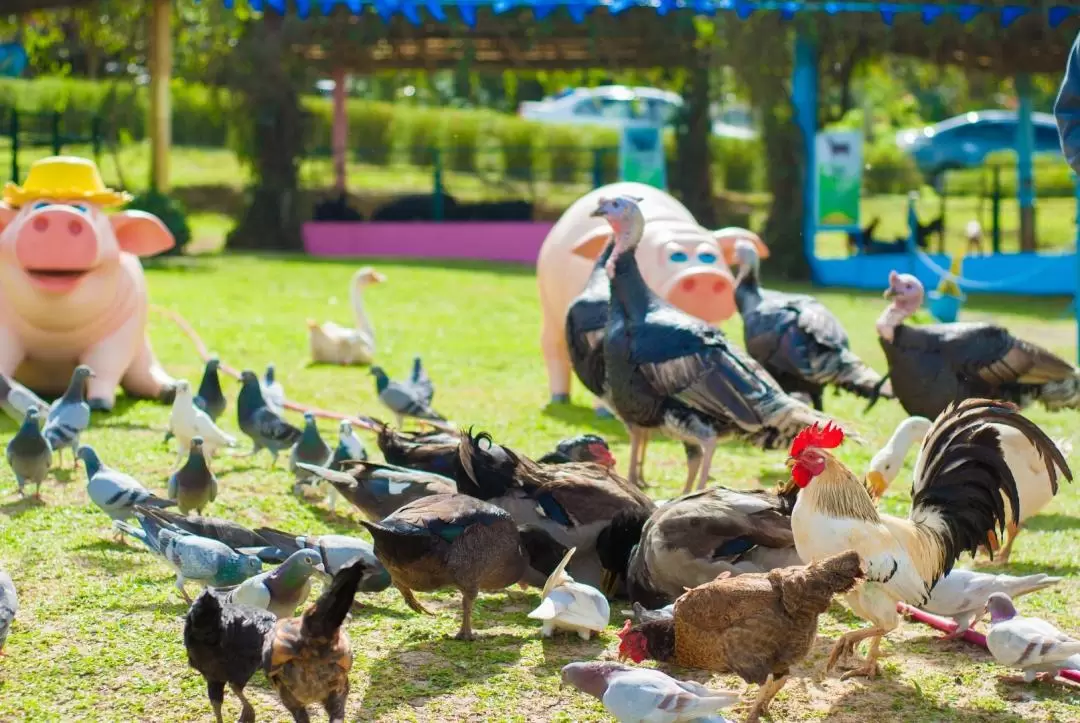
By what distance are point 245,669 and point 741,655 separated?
1.53m

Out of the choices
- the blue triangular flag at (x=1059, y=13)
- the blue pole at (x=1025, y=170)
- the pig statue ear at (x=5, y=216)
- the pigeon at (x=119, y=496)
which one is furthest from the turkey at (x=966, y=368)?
the blue pole at (x=1025, y=170)

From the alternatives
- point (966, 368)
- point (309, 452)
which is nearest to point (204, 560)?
point (309, 452)

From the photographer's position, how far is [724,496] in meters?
5.55

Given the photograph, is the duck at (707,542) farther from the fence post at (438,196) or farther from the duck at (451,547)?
the fence post at (438,196)

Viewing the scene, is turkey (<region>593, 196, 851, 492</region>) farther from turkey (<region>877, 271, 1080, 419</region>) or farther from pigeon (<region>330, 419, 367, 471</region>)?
pigeon (<region>330, 419, 367, 471</region>)

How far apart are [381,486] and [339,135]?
18700 millimetres

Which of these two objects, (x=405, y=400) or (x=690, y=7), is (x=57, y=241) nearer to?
(x=405, y=400)

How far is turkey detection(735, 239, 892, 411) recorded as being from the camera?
27.8ft

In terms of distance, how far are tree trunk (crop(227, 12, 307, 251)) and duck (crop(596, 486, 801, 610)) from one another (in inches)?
674

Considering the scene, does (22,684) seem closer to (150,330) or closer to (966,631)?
(966,631)

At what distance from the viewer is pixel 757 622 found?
4418 mm

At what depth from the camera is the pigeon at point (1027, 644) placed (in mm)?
4703

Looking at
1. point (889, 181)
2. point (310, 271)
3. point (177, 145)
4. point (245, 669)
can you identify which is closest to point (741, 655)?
point (245, 669)

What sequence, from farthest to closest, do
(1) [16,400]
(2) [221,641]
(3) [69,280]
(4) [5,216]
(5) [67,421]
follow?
1. (4) [5,216]
2. (3) [69,280]
3. (1) [16,400]
4. (5) [67,421]
5. (2) [221,641]
